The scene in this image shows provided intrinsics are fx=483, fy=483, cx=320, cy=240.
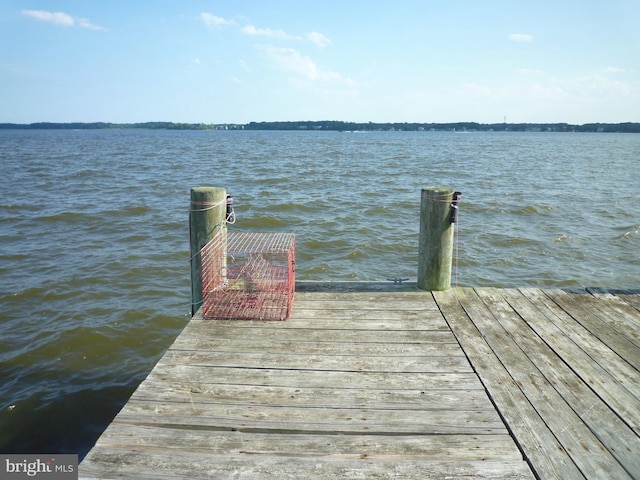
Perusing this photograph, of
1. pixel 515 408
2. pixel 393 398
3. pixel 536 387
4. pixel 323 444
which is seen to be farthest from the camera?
pixel 536 387

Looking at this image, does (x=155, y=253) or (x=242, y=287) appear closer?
(x=242, y=287)

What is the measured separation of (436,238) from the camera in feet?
19.1

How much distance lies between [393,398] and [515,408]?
889mm

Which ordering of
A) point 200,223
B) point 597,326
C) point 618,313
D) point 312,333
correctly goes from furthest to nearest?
point 200,223 → point 618,313 → point 597,326 → point 312,333

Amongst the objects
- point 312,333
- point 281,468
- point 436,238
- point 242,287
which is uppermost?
point 436,238

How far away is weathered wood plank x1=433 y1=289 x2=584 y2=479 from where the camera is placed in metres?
2.99

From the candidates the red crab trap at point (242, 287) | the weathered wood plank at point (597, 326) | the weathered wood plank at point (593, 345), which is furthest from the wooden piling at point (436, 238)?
the red crab trap at point (242, 287)

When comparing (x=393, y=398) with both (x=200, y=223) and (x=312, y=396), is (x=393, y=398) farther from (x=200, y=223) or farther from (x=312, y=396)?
(x=200, y=223)

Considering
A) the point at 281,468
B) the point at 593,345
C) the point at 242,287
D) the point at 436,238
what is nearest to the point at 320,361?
the point at 281,468

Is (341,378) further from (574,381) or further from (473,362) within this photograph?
(574,381)

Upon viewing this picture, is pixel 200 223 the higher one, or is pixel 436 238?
pixel 200 223

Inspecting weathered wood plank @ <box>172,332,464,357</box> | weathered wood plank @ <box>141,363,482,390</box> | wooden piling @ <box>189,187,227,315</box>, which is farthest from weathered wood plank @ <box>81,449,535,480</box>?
wooden piling @ <box>189,187,227,315</box>

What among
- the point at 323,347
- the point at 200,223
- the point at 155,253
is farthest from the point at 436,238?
the point at 155,253

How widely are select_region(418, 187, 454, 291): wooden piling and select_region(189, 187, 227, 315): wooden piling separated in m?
2.48
